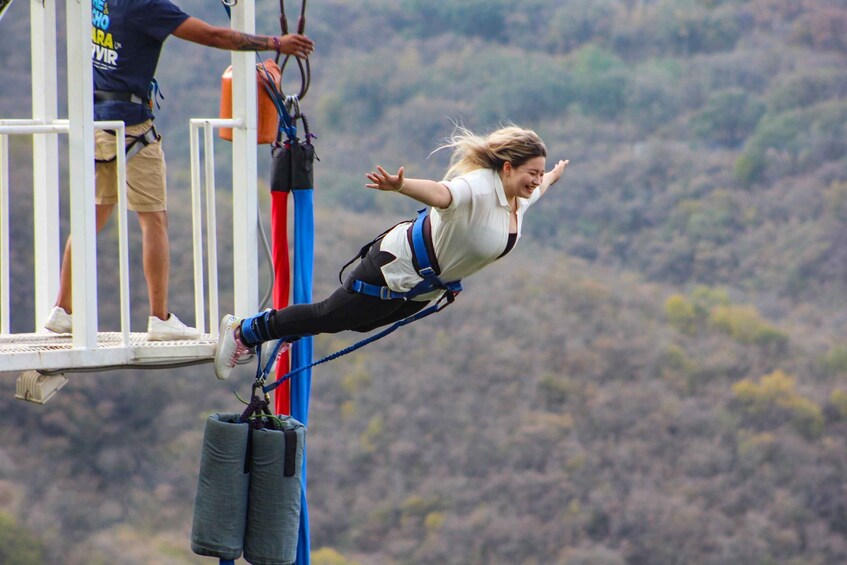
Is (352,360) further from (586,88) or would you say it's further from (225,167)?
(586,88)

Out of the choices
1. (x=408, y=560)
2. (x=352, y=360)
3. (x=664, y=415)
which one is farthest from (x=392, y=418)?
(x=664, y=415)

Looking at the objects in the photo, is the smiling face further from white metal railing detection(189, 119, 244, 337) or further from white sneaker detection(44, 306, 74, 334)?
white sneaker detection(44, 306, 74, 334)

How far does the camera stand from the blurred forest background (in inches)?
1240

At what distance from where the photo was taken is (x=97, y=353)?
4.78 meters

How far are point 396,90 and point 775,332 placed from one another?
1749cm

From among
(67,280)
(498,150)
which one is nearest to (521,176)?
(498,150)

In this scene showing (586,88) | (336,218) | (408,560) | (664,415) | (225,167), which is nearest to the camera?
(408,560)

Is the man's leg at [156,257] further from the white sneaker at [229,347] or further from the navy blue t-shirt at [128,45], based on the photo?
the navy blue t-shirt at [128,45]

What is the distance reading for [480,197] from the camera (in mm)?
4750

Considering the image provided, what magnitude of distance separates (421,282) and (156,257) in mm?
1046

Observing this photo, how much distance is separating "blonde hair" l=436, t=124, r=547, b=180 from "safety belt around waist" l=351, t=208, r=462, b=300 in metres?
0.22

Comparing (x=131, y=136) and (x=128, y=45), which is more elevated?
(x=128, y=45)

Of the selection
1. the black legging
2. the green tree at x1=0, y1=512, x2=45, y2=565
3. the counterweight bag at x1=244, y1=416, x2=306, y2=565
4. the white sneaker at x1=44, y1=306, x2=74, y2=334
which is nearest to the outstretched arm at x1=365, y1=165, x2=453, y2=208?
the black legging

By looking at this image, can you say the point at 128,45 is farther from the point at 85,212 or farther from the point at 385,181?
the point at 385,181
